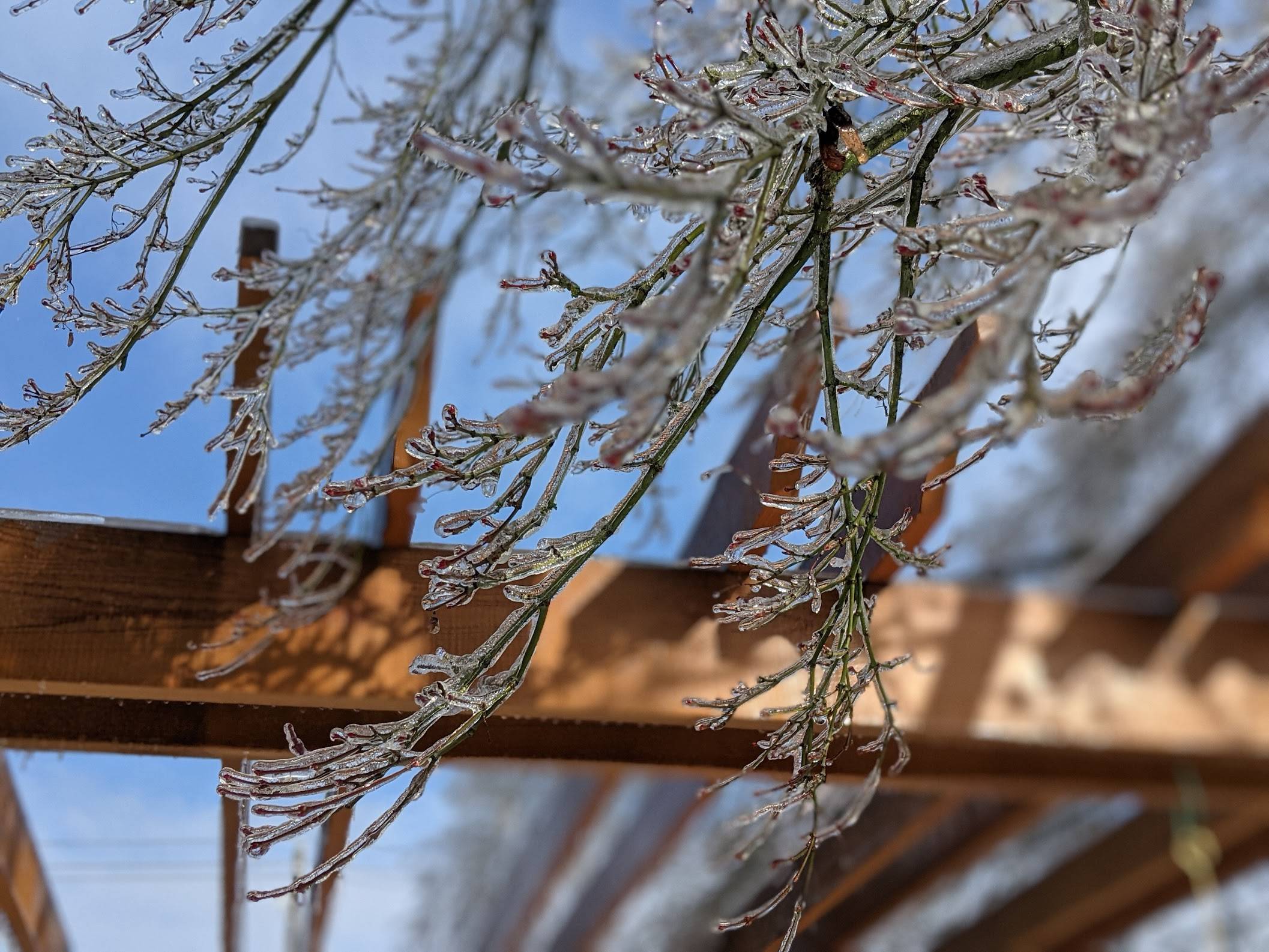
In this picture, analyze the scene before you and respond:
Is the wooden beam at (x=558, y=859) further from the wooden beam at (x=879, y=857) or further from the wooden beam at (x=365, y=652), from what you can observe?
the wooden beam at (x=365, y=652)

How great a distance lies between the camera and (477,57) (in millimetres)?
1306

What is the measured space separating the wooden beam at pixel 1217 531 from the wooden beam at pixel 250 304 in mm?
1591

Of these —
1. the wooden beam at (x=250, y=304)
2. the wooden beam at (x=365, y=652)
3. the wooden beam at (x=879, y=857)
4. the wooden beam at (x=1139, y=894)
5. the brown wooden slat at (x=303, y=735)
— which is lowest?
the wooden beam at (x=1139, y=894)

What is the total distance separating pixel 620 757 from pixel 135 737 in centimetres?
48

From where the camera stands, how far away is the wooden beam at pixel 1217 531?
6.32ft

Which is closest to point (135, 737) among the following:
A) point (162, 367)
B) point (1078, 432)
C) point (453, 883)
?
point (162, 367)

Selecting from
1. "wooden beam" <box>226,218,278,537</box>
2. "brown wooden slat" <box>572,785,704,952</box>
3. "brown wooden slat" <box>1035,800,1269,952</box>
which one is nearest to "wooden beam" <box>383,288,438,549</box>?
"wooden beam" <box>226,218,278,537</box>

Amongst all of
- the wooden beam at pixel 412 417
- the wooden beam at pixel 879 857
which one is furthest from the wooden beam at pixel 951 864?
the wooden beam at pixel 412 417

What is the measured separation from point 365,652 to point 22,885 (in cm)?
90

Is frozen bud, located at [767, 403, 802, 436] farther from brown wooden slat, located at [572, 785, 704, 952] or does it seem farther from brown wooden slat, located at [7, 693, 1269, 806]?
brown wooden slat, located at [572, 785, 704, 952]

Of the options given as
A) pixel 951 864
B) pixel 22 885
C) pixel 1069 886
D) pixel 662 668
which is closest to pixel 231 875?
pixel 22 885

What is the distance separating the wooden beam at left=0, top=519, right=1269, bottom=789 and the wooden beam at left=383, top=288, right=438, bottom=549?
3cm

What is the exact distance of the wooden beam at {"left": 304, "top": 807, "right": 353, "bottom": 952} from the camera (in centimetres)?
116

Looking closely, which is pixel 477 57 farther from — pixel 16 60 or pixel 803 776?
pixel 803 776
